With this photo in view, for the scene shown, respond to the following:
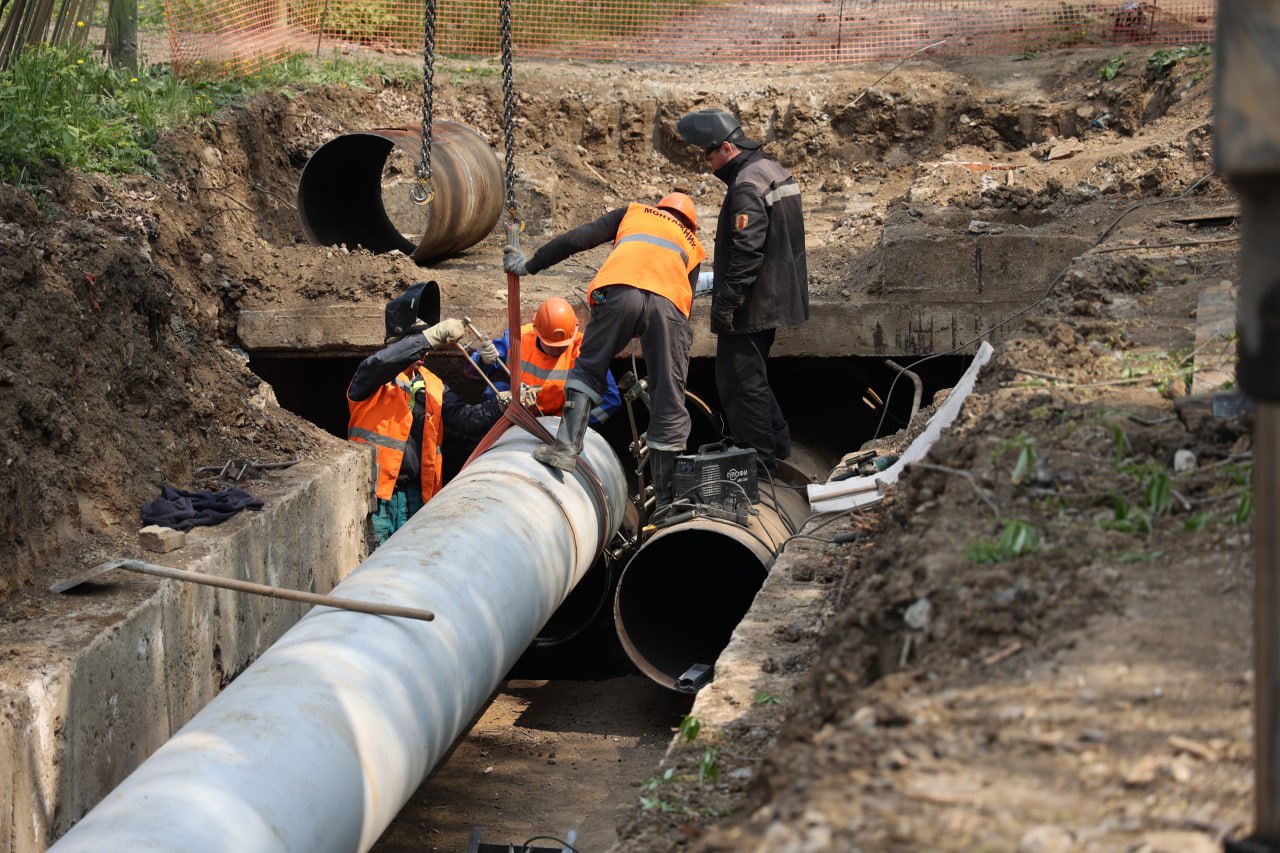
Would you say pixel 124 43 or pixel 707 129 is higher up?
pixel 124 43

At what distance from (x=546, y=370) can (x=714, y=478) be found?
143 centimetres

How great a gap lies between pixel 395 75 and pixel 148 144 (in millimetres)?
3436

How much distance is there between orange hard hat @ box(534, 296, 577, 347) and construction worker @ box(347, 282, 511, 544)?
44 centimetres

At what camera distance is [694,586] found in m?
8.07

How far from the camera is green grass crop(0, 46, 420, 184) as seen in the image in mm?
9016

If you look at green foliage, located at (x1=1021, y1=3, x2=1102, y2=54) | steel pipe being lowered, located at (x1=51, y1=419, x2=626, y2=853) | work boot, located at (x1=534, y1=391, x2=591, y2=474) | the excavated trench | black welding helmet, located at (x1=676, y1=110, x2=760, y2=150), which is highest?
green foliage, located at (x1=1021, y1=3, x2=1102, y2=54)

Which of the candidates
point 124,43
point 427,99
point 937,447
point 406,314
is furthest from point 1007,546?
point 124,43

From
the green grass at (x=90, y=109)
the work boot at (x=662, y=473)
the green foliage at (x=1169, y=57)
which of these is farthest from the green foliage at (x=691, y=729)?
the green foliage at (x=1169, y=57)

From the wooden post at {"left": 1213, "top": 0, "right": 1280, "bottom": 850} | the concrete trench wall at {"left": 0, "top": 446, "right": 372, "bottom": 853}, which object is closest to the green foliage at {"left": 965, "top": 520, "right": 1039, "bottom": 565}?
the wooden post at {"left": 1213, "top": 0, "right": 1280, "bottom": 850}

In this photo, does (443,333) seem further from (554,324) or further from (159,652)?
(159,652)

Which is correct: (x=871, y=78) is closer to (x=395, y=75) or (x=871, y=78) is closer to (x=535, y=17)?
(x=535, y=17)

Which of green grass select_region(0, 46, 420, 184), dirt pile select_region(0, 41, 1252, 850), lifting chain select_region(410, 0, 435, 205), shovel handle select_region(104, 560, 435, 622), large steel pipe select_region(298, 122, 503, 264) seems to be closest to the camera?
dirt pile select_region(0, 41, 1252, 850)

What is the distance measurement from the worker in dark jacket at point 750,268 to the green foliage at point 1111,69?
19.6 ft

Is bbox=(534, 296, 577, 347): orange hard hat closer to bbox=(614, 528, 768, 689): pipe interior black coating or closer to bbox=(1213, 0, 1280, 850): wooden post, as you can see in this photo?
bbox=(614, 528, 768, 689): pipe interior black coating
